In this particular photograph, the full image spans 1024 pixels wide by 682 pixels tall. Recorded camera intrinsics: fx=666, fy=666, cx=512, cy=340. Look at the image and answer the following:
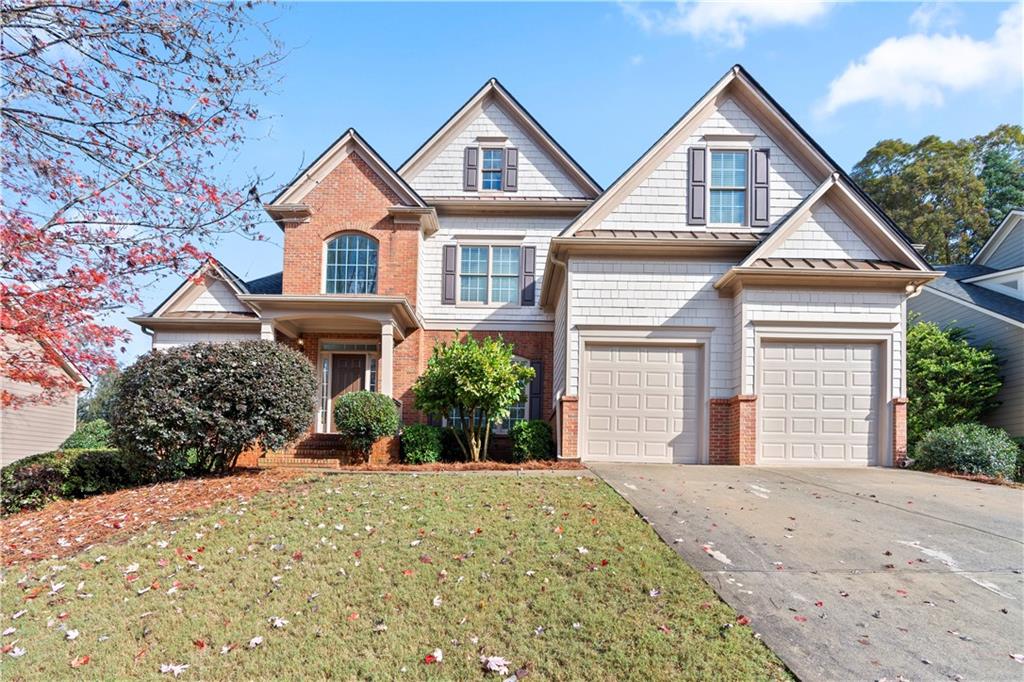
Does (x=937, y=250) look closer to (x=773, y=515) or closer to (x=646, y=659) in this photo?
(x=773, y=515)

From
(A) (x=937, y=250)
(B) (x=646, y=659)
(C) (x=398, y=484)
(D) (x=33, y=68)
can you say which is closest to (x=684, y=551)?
(B) (x=646, y=659)

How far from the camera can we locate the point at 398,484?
9.40 metres

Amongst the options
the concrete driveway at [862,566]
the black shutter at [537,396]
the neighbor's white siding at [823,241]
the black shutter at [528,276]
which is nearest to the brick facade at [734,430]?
the concrete driveway at [862,566]

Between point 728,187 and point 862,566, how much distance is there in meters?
9.68

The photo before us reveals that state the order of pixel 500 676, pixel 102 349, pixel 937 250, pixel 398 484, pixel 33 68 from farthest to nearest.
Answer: pixel 937 250 → pixel 398 484 → pixel 102 349 → pixel 33 68 → pixel 500 676

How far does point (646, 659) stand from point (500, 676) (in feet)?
3.05

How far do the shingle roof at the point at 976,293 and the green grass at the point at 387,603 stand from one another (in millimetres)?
16089

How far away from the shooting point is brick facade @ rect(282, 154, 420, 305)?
1628cm

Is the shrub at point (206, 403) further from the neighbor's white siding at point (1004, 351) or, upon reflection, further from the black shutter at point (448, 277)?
the neighbor's white siding at point (1004, 351)

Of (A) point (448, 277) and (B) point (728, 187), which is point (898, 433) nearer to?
(B) point (728, 187)

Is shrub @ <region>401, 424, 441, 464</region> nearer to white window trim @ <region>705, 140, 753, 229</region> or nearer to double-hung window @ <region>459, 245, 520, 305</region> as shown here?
double-hung window @ <region>459, 245, 520, 305</region>

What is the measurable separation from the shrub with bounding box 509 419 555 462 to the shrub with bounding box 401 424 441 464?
5.43 ft

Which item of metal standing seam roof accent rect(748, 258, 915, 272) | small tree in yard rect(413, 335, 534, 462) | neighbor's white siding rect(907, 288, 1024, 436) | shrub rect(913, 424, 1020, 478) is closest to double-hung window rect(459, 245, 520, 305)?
small tree in yard rect(413, 335, 534, 462)

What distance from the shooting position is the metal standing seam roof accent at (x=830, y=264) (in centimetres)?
1238
